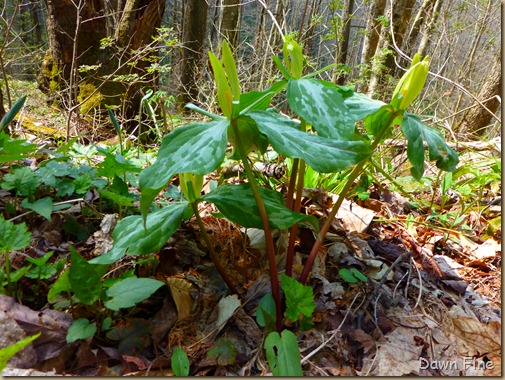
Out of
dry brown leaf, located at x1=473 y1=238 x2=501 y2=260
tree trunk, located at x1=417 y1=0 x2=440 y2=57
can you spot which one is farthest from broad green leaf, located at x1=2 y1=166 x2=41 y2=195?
tree trunk, located at x1=417 y1=0 x2=440 y2=57

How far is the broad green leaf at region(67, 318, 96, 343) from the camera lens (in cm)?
80

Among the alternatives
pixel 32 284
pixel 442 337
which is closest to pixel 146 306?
pixel 32 284

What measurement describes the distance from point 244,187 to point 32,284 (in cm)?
66

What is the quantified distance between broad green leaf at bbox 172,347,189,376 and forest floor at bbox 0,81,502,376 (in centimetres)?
5

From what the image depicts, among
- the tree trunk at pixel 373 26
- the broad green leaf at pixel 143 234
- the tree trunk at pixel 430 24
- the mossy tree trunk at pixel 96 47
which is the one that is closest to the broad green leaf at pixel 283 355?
the broad green leaf at pixel 143 234

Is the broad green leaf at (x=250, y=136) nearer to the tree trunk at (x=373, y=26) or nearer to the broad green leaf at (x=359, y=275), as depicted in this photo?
the broad green leaf at (x=359, y=275)

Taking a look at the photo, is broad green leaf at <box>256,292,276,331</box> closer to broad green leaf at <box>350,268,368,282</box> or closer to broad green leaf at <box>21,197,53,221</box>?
broad green leaf at <box>350,268,368,282</box>

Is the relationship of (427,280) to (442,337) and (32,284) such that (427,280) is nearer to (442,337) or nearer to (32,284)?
(442,337)

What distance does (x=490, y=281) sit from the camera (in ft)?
4.67

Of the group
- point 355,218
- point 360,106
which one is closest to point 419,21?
point 355,218

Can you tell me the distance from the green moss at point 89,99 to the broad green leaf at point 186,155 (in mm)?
3011

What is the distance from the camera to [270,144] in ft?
2.47

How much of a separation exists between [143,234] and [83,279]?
0.17 meters

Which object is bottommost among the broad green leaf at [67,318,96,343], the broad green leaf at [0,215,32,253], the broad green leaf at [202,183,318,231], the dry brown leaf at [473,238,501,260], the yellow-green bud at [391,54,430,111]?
the dry brown leaf at [473,238,501,260]
